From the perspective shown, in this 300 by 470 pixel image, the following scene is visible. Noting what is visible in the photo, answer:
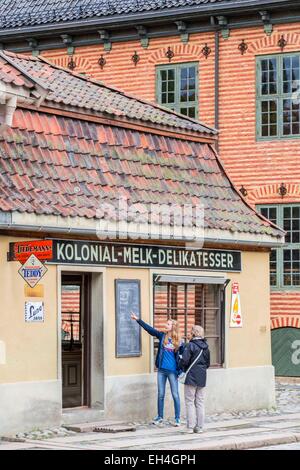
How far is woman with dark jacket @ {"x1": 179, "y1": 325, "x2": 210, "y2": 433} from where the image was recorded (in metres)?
19.0

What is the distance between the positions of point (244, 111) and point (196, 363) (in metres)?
12.4

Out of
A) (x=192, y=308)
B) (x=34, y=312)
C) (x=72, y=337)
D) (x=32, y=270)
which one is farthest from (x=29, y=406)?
(x=192, y=308)

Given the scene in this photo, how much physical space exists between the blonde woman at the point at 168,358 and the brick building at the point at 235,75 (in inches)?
393

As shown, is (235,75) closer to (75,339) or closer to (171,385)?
(75,339)

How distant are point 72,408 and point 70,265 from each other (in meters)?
2.25

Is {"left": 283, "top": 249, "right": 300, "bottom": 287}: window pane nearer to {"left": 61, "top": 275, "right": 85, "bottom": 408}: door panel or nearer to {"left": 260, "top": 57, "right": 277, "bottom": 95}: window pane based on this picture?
{"left": 260, "top": 57, "right": 277, "bottom": 95}: window pane

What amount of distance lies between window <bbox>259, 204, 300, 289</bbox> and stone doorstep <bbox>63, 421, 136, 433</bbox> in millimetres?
10963

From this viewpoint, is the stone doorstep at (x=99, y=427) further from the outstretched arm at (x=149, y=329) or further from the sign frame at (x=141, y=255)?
the sign frame at (x=141, y=255)

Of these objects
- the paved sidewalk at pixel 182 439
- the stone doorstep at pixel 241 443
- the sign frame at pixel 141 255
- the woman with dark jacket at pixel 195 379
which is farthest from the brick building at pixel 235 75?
the stone doorstep at pixel 241 443
